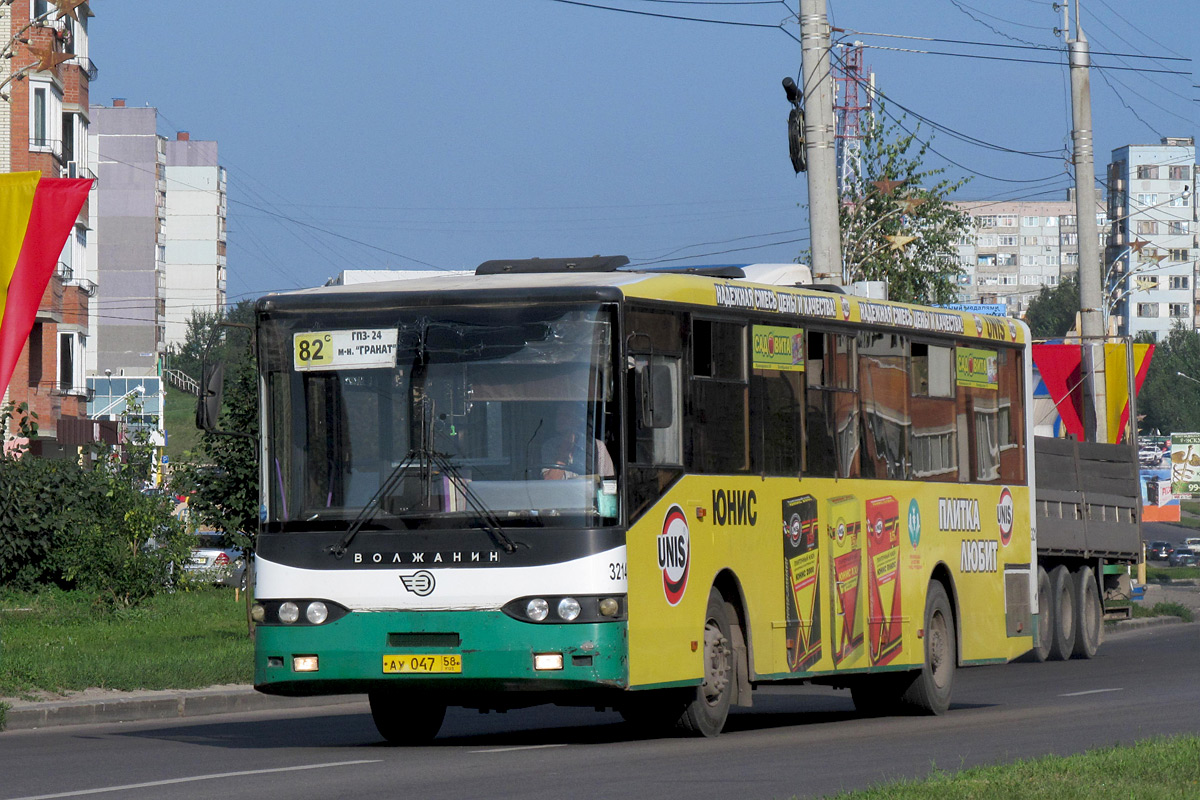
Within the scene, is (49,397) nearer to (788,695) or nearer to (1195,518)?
(788,695)

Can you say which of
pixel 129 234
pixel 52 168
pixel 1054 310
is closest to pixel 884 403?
pixel 52 168

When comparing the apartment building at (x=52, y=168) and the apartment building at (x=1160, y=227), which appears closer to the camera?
the apartment building at (x=52, y=168)

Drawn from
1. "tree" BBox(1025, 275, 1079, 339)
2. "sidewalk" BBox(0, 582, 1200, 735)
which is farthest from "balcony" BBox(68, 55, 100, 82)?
"tree" BBox(1025, 275, 1079, 339)

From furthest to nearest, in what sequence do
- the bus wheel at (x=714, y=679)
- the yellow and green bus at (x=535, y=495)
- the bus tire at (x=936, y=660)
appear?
the bus tire at (x=936, y=660), the bus wheel at (x=714, y=679), the yellow and green bus at (x=535, y=495)

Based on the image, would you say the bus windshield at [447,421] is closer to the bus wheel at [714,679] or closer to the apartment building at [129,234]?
the bus wheel at [714,679]

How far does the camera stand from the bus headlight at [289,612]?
1239cm

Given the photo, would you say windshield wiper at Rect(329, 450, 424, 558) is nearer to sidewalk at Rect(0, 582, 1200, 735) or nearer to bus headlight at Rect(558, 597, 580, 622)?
bus headlight at Rect(558, 597, 580, 622)

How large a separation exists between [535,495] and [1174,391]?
14925 cm

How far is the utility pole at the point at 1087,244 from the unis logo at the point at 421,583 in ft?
74.3

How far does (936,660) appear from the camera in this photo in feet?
53.7

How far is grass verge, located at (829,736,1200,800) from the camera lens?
29.7ft

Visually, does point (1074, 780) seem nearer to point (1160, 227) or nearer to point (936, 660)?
point (936, 660)

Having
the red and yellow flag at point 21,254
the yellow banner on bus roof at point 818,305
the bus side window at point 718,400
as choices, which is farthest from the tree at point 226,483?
the bus side window at point 718,400

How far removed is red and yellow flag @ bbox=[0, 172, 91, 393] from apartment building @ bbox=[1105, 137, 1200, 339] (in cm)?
15672
